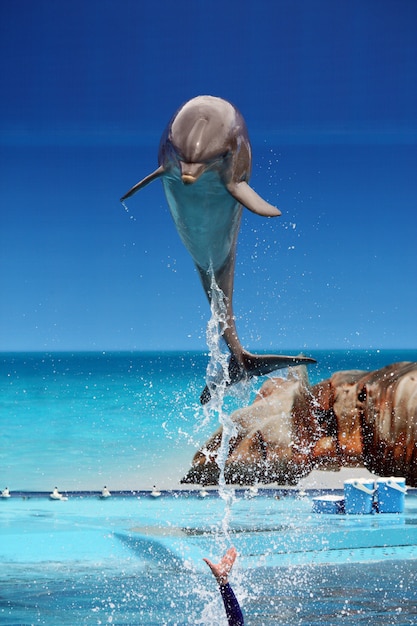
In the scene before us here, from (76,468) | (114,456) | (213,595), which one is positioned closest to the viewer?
(213,595)

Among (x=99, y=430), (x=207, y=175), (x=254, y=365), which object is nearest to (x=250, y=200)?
(x=207, y=175)

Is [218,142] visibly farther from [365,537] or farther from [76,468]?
[76,468]

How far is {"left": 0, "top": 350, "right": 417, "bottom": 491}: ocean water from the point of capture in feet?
84.6

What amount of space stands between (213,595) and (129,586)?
875 mm

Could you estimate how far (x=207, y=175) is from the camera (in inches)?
221

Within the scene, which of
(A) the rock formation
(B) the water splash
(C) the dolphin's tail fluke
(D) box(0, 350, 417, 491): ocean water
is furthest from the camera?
(D) box(0, 350, 417, 491): ocean water

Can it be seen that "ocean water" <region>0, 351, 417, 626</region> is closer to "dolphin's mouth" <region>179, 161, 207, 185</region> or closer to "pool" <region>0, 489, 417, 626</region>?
"pool" <region>0, 489, 417, 626</region>

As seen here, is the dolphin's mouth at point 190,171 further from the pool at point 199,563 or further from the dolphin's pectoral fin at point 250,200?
the pool at point 199,563

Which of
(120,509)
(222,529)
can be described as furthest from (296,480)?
(222,529)

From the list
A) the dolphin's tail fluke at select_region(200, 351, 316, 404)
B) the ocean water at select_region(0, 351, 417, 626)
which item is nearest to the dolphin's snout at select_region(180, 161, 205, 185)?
the dolphin's tail fluke at select_region(200, 351, 316, 404)

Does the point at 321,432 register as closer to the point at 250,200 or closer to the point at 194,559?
the point at 194,559

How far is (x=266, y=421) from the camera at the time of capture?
16.9m

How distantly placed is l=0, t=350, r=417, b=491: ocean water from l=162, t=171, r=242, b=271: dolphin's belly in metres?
2.05

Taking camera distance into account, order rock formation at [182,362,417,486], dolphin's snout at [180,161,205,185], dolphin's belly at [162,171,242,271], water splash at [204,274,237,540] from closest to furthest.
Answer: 1. dolphin's snout at [180,161,205,185]
2. dolphin's belly at [162,171,242,271]
3. water splash at [204,274,237,540]
4. rock formation at [182,362,417,486]
